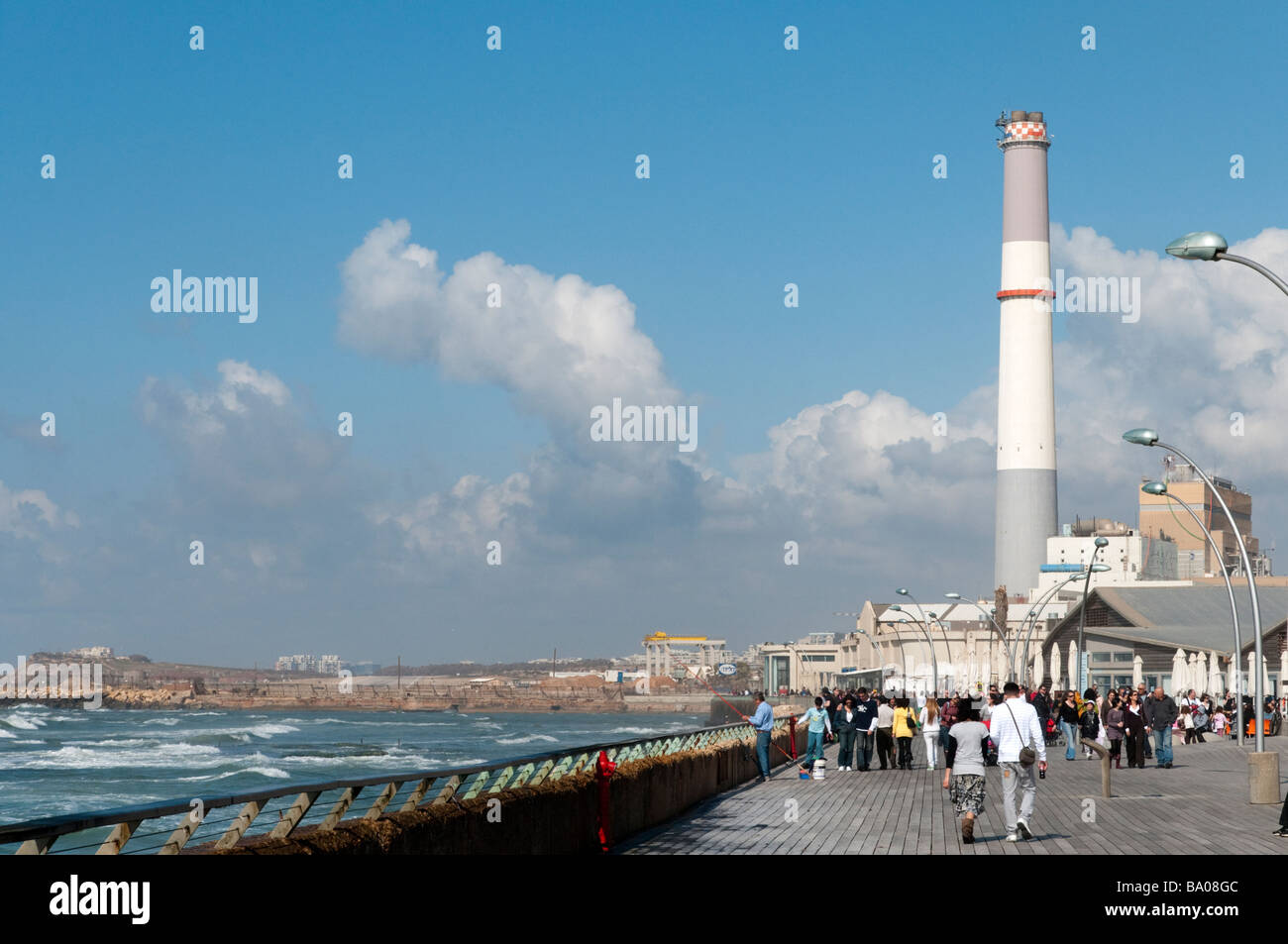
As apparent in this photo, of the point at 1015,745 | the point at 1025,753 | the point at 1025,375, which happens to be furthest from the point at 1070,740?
the point at 1025,375

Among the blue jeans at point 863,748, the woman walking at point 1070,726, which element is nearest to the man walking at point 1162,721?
the woman walking at point 1070,726

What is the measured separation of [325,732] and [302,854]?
13488cm

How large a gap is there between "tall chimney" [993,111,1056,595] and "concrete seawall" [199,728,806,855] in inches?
4060

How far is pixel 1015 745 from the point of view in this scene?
1884cm

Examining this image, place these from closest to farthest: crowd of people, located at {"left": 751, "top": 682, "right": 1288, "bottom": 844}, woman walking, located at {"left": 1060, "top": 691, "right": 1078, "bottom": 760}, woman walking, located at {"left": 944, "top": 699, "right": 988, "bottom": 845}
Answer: woman walking, located at {"left": 944, "top": 699, "right": 988, "bottom": 845}
crowd of people, located at {"left": 751, "top": 682, "right": 1288, "bottom": 844}
woman walking, located at {"left": 1060, "top": 691, "right": 1078, "bottom": 760}

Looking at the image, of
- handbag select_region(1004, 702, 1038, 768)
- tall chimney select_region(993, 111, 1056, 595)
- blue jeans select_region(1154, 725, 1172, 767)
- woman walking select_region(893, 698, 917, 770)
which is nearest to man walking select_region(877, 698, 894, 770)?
woman walking select_region(893, 698, 917, 770)

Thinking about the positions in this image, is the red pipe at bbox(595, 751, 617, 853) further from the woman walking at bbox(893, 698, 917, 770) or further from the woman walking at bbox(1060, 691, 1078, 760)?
the woman walking at bbox(1060, 691, 1078, 760)

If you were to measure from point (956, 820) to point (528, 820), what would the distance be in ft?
27.4

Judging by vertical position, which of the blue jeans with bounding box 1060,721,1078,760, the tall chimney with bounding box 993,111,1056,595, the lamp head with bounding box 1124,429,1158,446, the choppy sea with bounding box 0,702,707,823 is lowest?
the choppy sea with bounding box 0,702,707,823

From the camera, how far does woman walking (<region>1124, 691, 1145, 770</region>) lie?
1334 inches

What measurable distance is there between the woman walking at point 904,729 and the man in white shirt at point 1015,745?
15.8 m
